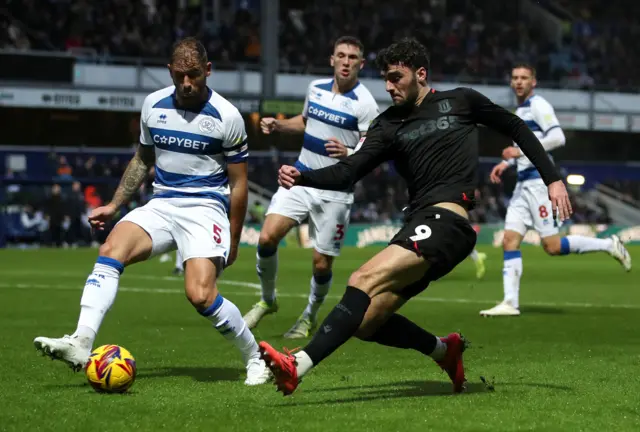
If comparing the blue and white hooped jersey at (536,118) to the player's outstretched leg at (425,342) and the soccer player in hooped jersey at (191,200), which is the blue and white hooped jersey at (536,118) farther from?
the player's outstretched leg at (425,342)

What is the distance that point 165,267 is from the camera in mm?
22078

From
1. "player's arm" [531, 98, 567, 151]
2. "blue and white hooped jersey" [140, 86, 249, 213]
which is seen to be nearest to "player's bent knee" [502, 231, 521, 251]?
"player's arm" [531, 98, 567, 151]

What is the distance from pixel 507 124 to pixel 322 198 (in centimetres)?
373

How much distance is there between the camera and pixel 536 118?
12289 mm

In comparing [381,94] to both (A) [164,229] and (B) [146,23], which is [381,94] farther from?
(A) [164,229]

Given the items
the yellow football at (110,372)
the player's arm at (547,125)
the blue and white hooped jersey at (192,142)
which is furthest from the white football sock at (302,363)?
the player's arm at (547,125)

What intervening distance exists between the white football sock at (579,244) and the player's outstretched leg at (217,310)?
240 inches

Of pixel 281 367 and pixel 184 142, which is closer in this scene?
pixel 281 367

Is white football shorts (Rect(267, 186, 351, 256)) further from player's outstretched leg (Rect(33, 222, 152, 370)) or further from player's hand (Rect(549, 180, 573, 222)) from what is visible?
player's hand (Rect(549, 180, 573, 222))

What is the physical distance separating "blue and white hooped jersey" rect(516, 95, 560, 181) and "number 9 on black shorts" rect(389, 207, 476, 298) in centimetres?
586

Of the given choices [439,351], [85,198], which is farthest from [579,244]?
[85,198]

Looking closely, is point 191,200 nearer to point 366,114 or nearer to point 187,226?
point 187,226

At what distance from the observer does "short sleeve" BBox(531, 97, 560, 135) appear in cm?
1215

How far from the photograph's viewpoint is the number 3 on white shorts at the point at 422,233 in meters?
6.33
